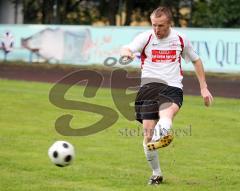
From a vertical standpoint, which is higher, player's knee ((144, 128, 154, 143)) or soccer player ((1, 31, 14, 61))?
player's knee ((144, 128, 154, 143))

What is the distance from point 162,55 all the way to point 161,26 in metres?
0.44

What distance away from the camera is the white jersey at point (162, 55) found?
8664 millimetres

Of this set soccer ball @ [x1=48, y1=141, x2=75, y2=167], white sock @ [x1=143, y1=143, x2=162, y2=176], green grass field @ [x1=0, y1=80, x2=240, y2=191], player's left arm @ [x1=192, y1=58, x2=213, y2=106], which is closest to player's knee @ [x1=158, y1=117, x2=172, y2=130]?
white sock @ [x1=143, y1=143, x2=162, y2=176]

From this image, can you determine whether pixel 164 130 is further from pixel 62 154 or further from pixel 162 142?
pixel 62 154

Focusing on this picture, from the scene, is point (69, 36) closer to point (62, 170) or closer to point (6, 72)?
point (6, 72)

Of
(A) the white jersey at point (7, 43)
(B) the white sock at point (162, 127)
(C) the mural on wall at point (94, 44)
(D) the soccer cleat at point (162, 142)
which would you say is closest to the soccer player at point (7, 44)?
(A) the white jersey at point (7, 43)

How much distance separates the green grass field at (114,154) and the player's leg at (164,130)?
2.08ft

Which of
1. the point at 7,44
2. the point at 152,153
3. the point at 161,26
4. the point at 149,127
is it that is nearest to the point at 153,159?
the point at 152,153

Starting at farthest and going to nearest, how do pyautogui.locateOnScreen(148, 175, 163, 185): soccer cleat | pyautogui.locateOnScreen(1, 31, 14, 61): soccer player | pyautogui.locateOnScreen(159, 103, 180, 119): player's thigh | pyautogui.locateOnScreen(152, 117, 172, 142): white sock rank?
1. pyautogui.locateOnScreen(1, 31, 14, 61): soccer player
2. pyautogui.locateOnScreen(148, 175, 163, 185): soccer cleat
3. pyautogui.locateOnScreen(159, 103, 180, 119): player's thigh
4. pyautogui.locateOnScreen(152, 117, 172, 142): white sock

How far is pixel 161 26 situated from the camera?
27.6 feet

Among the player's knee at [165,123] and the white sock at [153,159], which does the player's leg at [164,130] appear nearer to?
the player's knee at [165,123]

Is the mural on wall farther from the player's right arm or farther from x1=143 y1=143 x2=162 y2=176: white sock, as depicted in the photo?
the player's right arm

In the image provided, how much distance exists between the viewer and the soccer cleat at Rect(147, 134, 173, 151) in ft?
26.7

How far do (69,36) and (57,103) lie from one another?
598 inches
